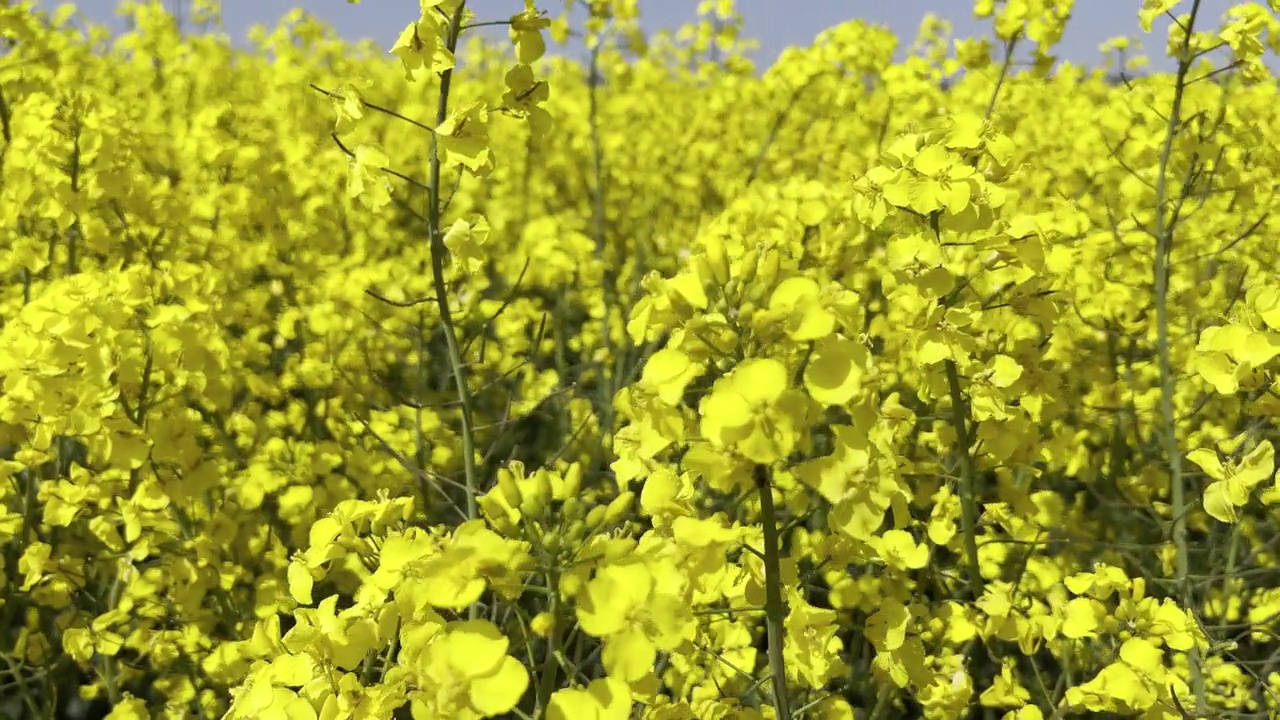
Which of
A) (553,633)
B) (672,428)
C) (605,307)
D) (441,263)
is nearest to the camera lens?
(553,633)

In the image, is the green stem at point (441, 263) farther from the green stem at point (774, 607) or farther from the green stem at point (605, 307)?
the green stem at point (605, 307)

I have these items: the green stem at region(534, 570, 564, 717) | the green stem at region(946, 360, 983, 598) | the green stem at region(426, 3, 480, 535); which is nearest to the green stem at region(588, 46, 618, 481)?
the green stem at region(426, 3, 480, 535)

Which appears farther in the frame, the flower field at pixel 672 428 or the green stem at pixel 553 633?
the flower field at pixel 672 428

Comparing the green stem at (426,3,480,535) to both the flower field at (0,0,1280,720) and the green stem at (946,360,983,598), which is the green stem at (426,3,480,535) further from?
the green stem at (946,360,983,598)

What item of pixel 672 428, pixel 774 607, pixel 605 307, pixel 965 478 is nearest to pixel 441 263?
pixel 672 428

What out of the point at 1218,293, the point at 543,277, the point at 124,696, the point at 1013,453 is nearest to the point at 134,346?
the point at 124,696

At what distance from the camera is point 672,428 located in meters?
1.53

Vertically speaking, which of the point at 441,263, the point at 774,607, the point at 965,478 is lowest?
the point at 774,607

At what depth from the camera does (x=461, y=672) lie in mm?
1202

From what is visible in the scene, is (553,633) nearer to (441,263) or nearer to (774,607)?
(774,607)

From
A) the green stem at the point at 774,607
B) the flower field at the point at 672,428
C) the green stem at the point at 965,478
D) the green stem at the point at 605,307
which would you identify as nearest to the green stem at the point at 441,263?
the flower field at the point at 672,428

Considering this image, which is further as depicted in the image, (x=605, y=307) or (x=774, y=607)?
(x=605, y=307)

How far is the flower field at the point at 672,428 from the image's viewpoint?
1450 millimetres

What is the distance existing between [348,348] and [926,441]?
3.03 m
